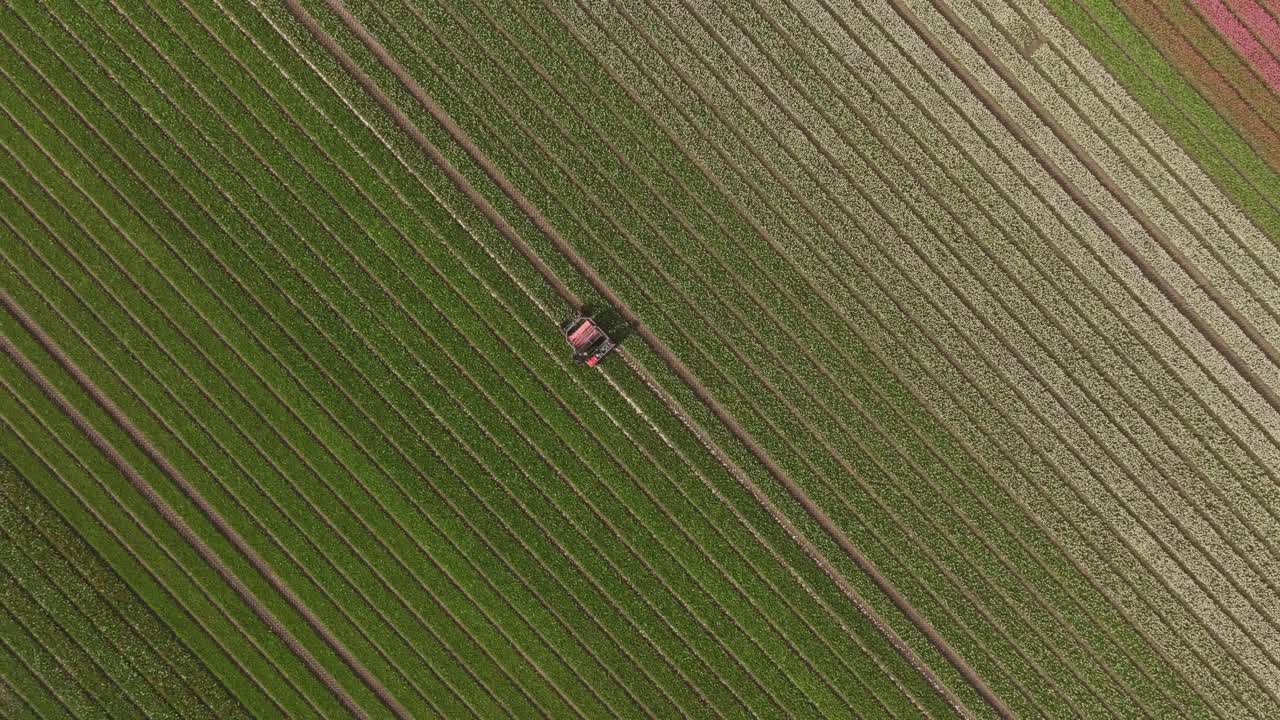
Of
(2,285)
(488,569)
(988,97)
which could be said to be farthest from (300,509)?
(988,97)

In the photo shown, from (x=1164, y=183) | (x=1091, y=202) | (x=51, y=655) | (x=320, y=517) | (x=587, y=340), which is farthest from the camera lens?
(x=320, y=517)

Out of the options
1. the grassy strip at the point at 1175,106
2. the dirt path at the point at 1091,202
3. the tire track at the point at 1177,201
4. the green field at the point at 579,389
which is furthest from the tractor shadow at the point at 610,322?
the grassy strip at the point at 1175,106

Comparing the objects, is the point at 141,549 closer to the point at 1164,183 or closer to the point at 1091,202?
the point at 1091,202

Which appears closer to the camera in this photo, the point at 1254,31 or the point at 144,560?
the point at 1254,31

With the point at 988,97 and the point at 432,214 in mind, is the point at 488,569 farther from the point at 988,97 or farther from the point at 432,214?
the point at 988,97

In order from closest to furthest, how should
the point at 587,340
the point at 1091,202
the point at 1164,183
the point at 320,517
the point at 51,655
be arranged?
the point at 587,340, the point at 1164,183, the point at 1091,202, the point at 51,655, the point at 320,517

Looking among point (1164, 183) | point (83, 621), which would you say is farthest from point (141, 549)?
point (1164, 183)

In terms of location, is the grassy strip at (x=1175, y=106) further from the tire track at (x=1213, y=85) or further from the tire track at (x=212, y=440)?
the tire track at (x=212, y=440)
